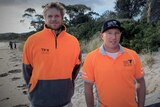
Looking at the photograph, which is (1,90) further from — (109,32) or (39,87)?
(109,32)

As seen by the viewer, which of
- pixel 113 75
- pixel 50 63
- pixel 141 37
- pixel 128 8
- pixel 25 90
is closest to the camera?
pixel 113 75

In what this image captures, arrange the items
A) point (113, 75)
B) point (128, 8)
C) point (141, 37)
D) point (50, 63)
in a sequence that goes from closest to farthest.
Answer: point (113, 75), point (50, 63), point (141, 37), point (128, 8)

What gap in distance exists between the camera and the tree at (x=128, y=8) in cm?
3731

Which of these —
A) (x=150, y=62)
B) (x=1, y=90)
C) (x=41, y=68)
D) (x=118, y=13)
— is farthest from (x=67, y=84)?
(x=118, y=13)

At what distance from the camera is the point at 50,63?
406 centimetres

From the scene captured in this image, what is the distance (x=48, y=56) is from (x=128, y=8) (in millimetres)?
34559

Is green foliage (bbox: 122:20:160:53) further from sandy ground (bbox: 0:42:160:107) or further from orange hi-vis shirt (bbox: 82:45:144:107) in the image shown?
orange hi-vis shirt (bbox: 82:45:144:107)

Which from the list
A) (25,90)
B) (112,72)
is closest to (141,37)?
(25,90)

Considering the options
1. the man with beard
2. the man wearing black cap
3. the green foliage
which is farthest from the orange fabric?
the green foliage

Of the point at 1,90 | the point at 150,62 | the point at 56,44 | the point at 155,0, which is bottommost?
the point at 1,90

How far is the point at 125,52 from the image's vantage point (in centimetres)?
373

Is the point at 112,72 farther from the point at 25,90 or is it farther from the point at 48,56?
the point at 25,90

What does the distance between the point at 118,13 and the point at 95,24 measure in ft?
47.3

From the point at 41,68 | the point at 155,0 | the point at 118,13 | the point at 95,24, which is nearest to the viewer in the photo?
the point at 41,68
